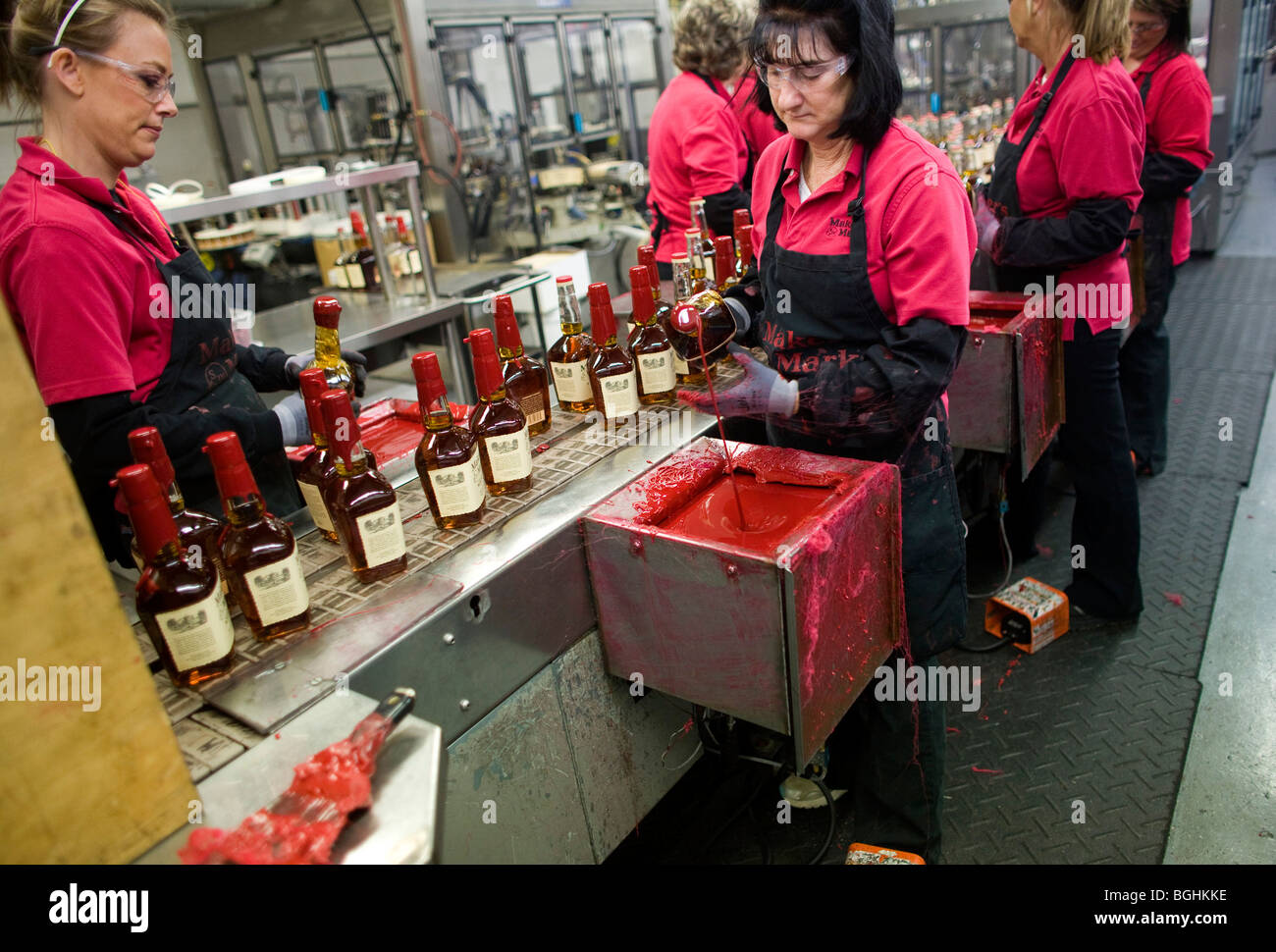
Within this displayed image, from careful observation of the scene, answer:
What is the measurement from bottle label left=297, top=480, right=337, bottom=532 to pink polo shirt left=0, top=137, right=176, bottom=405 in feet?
1.05

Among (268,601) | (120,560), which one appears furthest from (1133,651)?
(120,560)

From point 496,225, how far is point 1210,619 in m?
4.30

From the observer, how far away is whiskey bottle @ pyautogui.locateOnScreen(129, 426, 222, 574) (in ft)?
3.74

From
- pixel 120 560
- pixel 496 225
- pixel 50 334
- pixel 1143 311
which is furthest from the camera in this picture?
pixel 496 225

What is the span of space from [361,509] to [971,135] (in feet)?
16.6

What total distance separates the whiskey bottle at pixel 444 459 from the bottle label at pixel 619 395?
0.39 metres

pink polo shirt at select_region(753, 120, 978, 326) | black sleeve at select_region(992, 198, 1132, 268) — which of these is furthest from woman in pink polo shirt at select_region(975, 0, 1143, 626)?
pink polo shirt at select_region(753, 120, 978, 326)

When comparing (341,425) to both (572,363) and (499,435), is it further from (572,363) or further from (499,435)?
(572,363)

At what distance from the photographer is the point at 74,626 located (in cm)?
79

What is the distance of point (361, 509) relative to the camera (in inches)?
50.8

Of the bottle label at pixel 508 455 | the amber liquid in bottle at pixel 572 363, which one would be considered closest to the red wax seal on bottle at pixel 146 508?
the bottle label at pixel 508 455

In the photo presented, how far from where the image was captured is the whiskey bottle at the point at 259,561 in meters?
1.15

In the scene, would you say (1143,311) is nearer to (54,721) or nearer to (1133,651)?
(1133,651)
